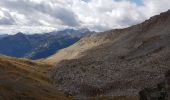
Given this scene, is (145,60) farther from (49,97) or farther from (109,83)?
(49,97)

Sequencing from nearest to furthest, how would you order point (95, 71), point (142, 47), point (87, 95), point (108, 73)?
point (87, 95) → point (108, 73) → point (95, 71) → point (142, 47)

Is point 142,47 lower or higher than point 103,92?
higher

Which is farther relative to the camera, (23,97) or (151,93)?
(23,97)

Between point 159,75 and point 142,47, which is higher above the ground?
point 142,47

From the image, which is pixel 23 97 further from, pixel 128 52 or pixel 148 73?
pixel 128 52

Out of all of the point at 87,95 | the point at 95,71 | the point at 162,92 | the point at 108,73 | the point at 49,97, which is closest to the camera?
the point at 162,92

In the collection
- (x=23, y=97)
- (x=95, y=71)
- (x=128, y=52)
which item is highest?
(x=128, y=52)

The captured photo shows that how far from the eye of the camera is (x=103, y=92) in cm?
10181

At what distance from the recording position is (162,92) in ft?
148

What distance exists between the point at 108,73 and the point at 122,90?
25.1 metres

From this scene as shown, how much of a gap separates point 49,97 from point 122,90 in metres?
20.9

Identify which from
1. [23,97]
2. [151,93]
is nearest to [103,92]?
[23,97]

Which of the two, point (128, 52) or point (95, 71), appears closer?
point (95, 71)

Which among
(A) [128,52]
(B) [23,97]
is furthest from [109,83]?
(A) [128,52]
